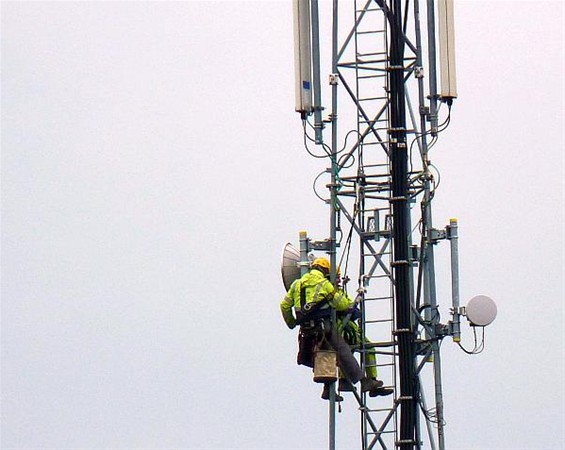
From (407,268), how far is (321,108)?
2992 millimetres

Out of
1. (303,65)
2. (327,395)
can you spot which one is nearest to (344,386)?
(327,395)

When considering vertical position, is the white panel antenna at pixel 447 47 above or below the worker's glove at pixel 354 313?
above

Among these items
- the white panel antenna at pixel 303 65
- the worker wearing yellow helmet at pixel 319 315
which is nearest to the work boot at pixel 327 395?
the worker wearing yellow helmet at pixel 319 315

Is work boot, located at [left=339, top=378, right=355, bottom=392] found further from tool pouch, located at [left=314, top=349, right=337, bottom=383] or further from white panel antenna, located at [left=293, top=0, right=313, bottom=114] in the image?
white panel antenna, located at [left=293, top=0, right=313, bottom=114]

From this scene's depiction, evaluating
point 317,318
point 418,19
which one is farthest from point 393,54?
point 317,318

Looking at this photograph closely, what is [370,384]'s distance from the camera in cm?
5969

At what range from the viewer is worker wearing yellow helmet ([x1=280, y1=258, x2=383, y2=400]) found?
194 feet

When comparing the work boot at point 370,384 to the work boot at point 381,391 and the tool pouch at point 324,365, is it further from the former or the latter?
the tool pouch at point 324,365

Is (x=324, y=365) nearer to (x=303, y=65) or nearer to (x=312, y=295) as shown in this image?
(x=312, y=295)

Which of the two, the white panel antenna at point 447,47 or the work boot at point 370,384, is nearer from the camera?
the white panel antenna at point 447,47

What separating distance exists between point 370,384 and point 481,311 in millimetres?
2286

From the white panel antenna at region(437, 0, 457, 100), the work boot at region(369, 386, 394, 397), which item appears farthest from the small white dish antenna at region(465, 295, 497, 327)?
the white panel antenna at region(437, 0, 457, 100)

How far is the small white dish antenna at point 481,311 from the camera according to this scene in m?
58.8

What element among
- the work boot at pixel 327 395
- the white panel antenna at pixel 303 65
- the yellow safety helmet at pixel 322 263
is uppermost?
the white panel antenna at pixel 303 65
